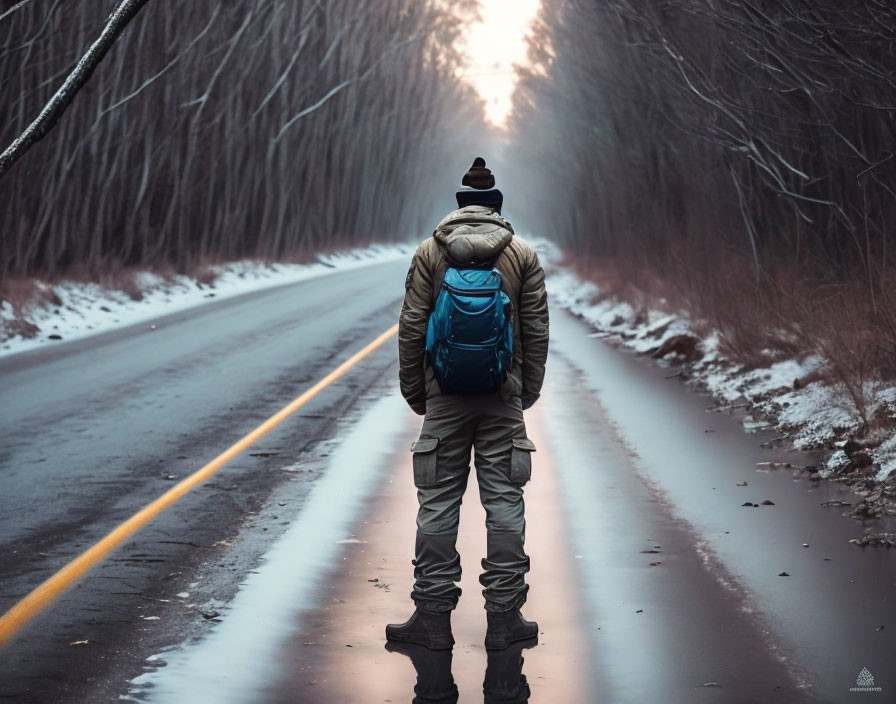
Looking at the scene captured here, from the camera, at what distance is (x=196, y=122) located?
31.7 metres

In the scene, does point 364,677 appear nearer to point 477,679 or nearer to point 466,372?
point 477,679

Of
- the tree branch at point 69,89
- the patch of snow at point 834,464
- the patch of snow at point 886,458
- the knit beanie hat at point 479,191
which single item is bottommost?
the patch of snow at point 834,464

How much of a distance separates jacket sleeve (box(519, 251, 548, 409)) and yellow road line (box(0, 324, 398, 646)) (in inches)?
91.9

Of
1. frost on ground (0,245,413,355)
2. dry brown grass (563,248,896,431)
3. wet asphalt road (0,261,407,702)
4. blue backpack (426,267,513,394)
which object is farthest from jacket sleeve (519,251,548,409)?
frost on ground (0,245,413,355)

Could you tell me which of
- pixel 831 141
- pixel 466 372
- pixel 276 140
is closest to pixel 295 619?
pixel 466 372

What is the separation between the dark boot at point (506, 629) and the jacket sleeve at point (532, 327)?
87 cm

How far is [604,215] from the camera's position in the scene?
3036 cm

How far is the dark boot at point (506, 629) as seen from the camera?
5.22 metres

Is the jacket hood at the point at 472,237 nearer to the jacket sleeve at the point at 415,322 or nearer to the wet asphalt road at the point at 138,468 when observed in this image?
the jacket sleeve at the point at 415,322

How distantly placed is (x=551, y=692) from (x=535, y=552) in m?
2.11

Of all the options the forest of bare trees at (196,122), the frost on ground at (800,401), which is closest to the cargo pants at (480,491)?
the frost on ground at (800,401)

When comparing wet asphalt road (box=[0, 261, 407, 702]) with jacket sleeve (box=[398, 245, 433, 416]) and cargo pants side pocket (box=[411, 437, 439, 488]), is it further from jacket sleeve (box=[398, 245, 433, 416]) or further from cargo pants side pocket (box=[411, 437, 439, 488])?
jacket sleeve (box=[398, 245, 433, 416])

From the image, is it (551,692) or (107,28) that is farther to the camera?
(107,28)

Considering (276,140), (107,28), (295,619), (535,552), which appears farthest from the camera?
(276,140)
